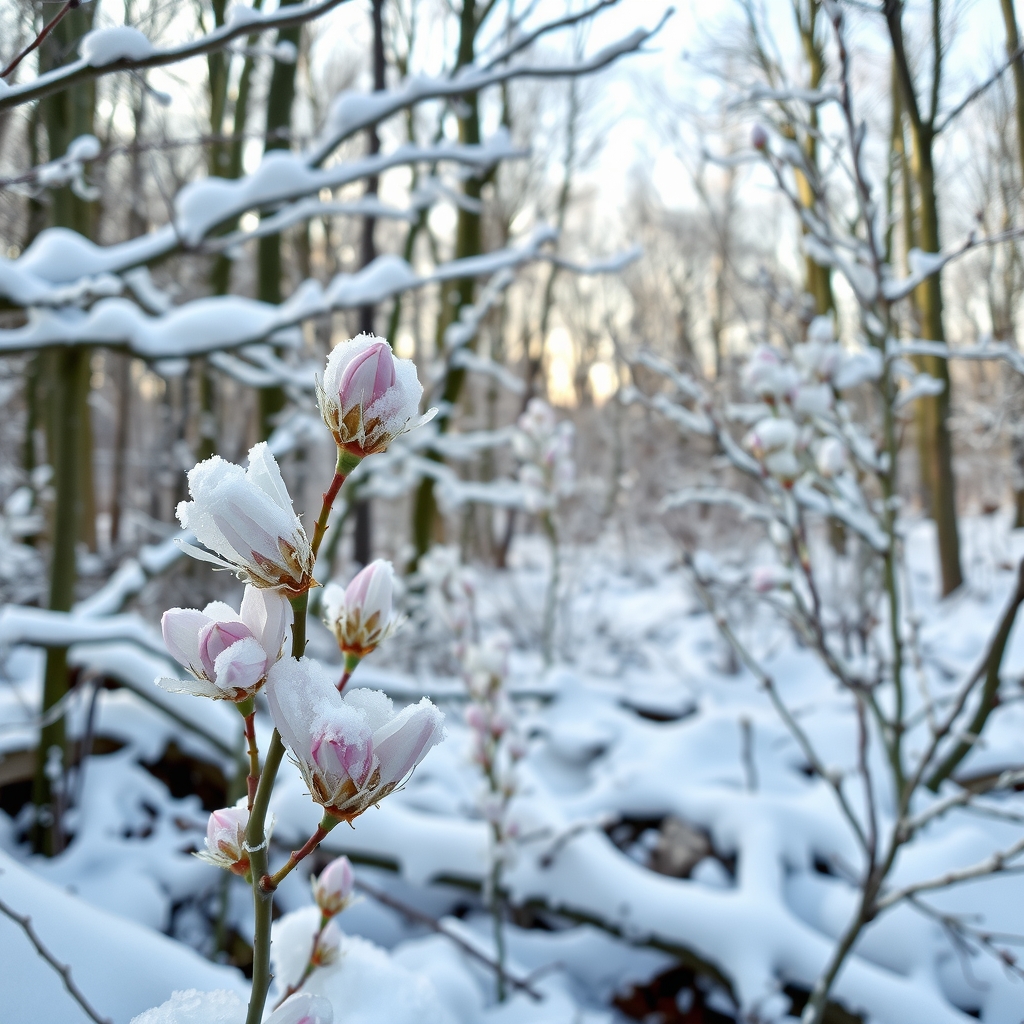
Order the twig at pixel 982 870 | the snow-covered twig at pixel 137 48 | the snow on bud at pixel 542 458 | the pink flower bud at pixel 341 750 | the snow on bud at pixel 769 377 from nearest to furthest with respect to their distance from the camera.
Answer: the pink flower bud at pixel 341 750 < the snow-covered twig at pixel 137 48 < the twig at pixel 982 870 < the snow on bud at pixel 769 377 < the snow on bud at pixel 542 458

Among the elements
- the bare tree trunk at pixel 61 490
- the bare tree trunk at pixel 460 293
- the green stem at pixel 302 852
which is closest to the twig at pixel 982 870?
the green stem at pixel 302 852

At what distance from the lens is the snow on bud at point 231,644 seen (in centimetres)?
38

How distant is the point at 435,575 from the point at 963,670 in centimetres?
243

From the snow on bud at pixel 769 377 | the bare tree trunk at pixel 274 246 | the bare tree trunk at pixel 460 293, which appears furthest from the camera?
the bare tree trunk at pixel 460 293

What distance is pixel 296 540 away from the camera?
38 centimetres

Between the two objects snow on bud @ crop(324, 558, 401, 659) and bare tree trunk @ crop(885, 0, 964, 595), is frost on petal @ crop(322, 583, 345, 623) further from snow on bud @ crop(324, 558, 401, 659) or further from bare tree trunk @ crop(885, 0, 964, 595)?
bare tree trunk @ crop(885, 0, 964, 595)

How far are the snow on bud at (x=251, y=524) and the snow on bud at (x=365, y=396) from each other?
0.05m

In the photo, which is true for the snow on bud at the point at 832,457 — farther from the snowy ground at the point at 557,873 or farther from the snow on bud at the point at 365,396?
the snow on bud at the point at 365,396

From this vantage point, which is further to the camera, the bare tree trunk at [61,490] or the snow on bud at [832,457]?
the bare tree trunk at [61,490]

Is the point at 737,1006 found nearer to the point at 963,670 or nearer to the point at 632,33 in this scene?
the point at 632,33

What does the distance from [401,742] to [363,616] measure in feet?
0.49

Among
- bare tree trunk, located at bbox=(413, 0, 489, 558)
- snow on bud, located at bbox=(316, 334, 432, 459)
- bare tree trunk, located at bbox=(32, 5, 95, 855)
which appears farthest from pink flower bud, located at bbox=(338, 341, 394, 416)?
bare tree trunk, located at bbox=(413, 0, 489, 558)

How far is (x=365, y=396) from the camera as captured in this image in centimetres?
41

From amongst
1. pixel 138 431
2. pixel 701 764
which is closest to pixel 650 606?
pixel 701 764
